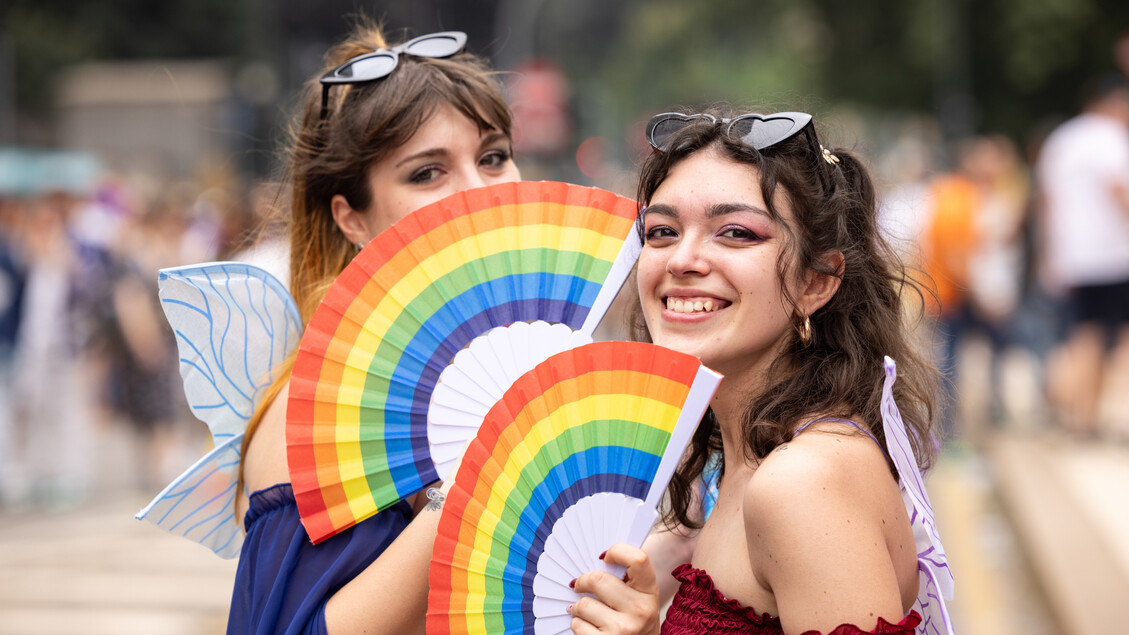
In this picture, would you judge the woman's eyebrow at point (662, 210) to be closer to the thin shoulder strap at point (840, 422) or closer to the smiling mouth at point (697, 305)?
the smiling mouth at point (697, 305)

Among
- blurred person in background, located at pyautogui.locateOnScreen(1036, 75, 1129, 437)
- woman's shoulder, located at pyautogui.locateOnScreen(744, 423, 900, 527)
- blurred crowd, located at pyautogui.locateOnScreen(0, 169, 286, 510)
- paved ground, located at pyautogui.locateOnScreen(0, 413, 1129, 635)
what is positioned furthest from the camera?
blurred crowd, located at pyautogui.locateOnScreen(0, 169, 286, 510)

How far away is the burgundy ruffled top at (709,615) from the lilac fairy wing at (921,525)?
18 centimetres

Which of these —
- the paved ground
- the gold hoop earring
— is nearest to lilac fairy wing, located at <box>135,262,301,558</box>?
the gold hoop earring

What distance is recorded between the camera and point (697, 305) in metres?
1.78

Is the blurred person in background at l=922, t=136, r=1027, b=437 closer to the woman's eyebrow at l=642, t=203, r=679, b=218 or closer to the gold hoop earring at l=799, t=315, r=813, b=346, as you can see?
the gold hoop earring at l=799, t=315, r=813, b=346

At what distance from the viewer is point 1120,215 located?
6375 millimetres

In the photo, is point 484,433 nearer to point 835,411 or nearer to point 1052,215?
point 835,411

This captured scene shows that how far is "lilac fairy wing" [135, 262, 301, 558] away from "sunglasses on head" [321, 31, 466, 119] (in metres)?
0.43

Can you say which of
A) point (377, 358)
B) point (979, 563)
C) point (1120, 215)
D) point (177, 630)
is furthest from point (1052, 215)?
point (377, 358)

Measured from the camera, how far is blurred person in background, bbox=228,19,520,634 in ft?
6.03

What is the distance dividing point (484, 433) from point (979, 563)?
5030 millimetres

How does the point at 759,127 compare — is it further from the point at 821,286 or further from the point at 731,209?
the point at 821,286

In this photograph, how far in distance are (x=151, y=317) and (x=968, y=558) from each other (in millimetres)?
5457

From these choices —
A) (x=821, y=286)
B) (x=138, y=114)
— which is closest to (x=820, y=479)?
(x=821, y=286)
